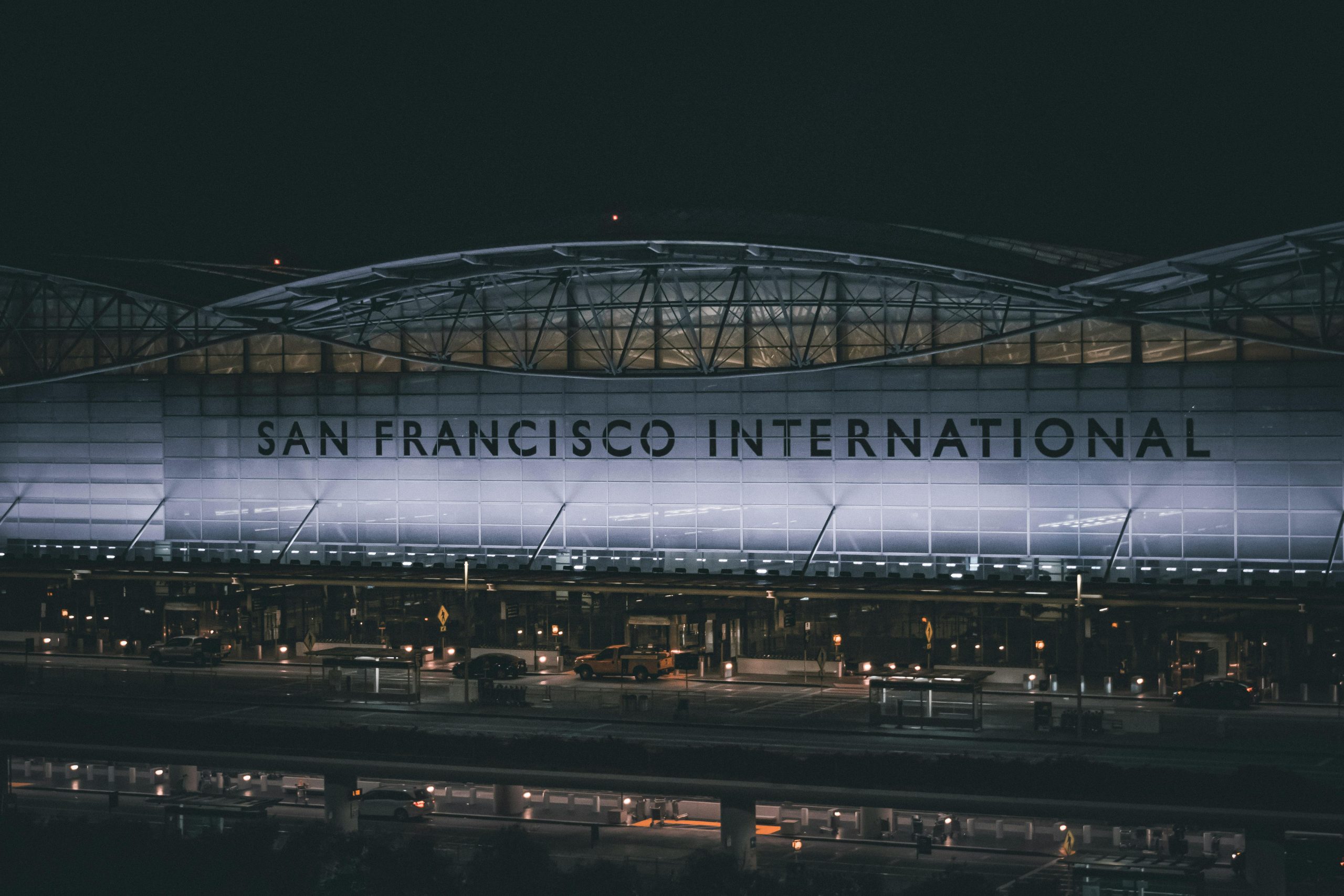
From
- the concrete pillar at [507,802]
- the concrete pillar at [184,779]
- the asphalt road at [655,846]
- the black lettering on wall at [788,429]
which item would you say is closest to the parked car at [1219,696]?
the asphalt road at [655,846]

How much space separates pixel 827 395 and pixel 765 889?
28351 millimetres

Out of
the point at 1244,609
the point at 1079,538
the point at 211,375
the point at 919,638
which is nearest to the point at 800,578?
the point at 919,638

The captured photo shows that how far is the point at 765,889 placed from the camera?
3894 centimetres

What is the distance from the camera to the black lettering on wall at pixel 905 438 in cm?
6238

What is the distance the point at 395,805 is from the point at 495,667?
14814 millimetres

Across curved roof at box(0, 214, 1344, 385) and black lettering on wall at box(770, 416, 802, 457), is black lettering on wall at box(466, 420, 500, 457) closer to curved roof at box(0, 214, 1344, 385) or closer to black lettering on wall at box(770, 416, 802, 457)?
curved roof at box(0, 214, 1344, 385)

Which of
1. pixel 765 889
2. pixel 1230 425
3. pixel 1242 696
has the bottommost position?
pixel 765 889

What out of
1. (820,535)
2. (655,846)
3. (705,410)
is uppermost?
(705,410)

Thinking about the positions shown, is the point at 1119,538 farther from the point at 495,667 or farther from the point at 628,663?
the point at 495,667

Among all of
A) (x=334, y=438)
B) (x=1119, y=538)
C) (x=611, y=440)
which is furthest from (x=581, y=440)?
(x=1119, y=538)

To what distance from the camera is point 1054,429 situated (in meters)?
60.6

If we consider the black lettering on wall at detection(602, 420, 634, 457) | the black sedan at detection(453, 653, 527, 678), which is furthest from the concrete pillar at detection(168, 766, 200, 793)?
the black lettering on wall at detection(602, 420, 634, 457)

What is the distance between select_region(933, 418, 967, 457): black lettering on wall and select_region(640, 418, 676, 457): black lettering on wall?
11.1 meters

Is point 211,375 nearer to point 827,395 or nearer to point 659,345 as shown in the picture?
point 659,345
